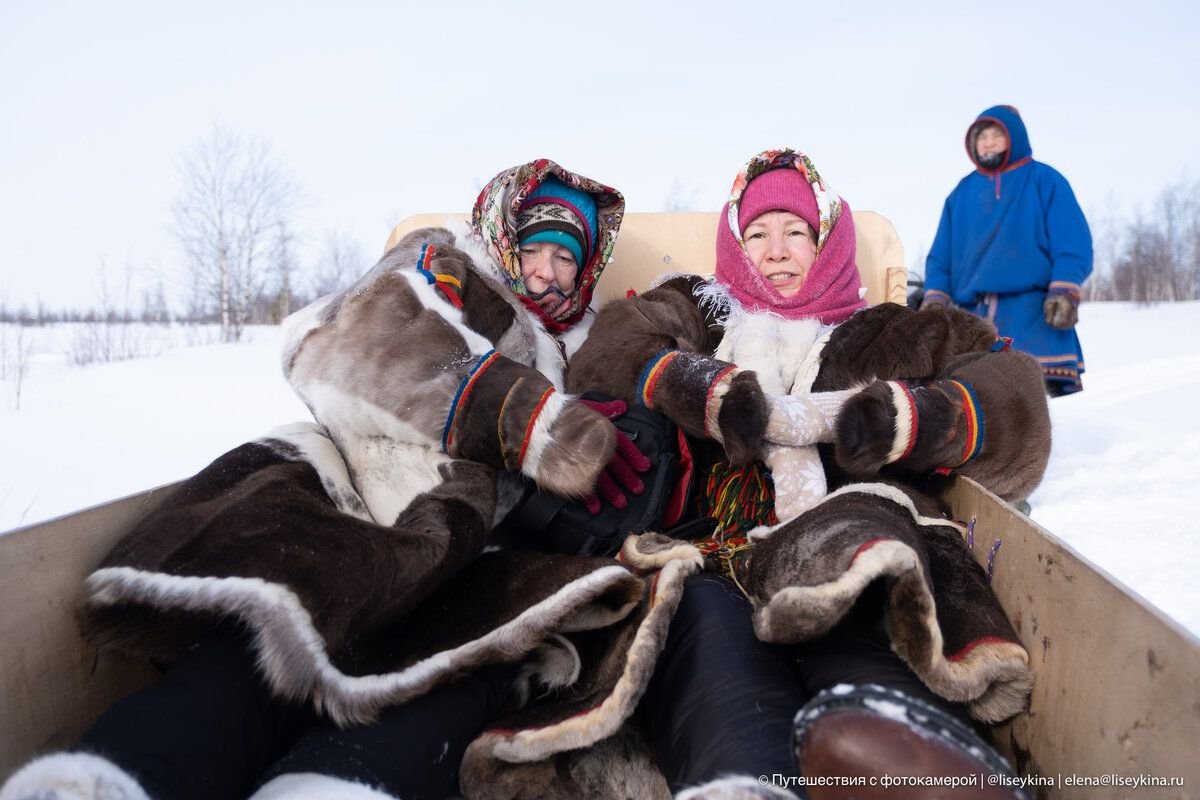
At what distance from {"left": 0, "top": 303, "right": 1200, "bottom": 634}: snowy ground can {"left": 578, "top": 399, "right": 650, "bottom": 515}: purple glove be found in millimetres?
1534

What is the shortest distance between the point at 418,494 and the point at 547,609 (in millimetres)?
389

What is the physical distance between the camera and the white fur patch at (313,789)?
0.83m

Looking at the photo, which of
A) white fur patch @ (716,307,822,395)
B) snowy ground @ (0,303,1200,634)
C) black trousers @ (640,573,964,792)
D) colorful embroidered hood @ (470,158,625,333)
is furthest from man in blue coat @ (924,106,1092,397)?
black trousers @ (640,573,964,792)

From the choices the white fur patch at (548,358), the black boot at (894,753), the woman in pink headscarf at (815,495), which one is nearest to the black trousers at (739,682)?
the woman in pink headscarf at (815,495)

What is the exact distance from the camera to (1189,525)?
258cm

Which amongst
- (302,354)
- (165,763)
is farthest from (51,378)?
(165,763)

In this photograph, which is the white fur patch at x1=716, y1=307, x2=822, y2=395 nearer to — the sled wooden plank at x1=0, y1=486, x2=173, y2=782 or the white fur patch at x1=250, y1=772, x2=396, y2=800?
the white fur patch at x1=250, y1=772, x2=396, y2=800

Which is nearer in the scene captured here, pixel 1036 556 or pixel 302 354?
pixel 1036 556

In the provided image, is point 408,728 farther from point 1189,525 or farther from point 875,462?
point 1189,525

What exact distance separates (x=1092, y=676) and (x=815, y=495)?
594 mm

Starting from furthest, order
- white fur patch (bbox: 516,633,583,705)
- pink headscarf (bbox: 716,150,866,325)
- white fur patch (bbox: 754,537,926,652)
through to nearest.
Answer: pink headscarf (bbox: 716,150,866,325)
white fur patch (bbox: 516,633,583,705)
white fur patch (bbox: 754,537,926,652)

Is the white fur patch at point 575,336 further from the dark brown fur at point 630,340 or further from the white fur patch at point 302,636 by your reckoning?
the white fur patch at point 302,636

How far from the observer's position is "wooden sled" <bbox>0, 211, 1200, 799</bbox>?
739 millimetres

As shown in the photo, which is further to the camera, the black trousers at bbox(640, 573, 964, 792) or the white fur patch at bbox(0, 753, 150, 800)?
the black trousers at bbox(640, 573, 964, 792)
